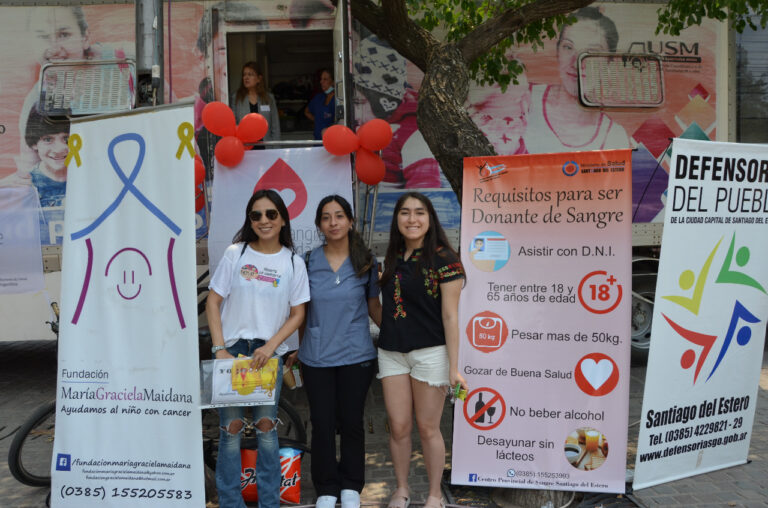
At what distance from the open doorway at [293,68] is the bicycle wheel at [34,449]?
5.00m

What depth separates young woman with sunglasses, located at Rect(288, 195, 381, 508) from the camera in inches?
132

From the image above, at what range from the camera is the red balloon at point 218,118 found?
489 cm

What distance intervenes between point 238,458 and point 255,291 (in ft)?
2.82

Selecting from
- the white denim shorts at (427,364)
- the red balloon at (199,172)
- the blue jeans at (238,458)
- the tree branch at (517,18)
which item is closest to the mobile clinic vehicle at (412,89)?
the red balloon at (199,172)

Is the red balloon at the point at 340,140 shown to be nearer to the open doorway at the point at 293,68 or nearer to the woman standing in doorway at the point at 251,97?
the woman standing in doorway at the point at 251,97

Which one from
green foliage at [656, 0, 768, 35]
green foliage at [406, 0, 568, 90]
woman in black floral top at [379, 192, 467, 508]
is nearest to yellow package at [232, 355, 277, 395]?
woman in black floral top at [379, 192, 467, 508]

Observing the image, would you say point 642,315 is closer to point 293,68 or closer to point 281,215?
point 281,215

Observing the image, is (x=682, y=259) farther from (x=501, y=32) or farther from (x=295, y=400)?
(x=295, y=400)

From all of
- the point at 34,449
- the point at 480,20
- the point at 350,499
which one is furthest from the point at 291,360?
the point at 480,20

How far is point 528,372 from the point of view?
11.8 ft

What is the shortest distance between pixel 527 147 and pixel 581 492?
10.7ft

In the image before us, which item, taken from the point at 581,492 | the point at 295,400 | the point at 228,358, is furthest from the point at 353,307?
the point at 295,400

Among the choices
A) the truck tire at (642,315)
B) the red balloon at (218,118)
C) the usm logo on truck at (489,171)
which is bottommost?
the truck tire at (642,315)

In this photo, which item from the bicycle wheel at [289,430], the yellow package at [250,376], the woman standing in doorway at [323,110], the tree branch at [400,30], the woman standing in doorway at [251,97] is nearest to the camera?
the yellow package at [250,376]
